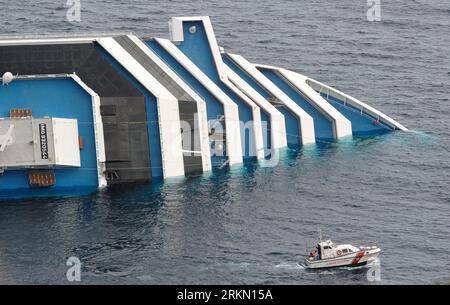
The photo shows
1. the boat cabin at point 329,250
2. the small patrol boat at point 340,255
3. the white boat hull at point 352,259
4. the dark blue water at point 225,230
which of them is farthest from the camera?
the white boat hull at point 352,259

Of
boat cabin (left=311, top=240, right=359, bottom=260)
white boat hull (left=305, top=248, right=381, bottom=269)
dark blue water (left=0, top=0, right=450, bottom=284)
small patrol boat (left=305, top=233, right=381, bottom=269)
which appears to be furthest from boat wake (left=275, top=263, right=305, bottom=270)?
boat cabin (left=311, top=240, right=359, bottom=260)

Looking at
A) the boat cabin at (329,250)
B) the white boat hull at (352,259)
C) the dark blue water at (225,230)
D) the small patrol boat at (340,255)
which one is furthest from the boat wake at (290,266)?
the boat cabin at (329,250)

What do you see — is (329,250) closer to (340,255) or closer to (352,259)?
(340,255)

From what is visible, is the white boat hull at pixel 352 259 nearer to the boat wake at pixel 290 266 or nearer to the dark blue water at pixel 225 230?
the boat wake at pixel 290 266

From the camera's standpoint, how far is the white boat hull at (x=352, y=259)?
17088 centimetres

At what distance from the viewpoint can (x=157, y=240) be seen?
177 m

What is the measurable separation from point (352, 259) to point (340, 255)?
1.37 metres

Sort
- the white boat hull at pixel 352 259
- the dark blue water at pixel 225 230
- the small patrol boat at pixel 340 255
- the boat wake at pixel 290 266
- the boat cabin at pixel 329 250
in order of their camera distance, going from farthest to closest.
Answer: the white boat hull at pixel 352 259 → the boat cabin at pixel 329 250 → the small patrol boat at pixel 340 255 → the boat wake at pixel 290 266 → the dark blue water at pixel 225 230

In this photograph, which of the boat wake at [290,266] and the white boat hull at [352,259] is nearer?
the boat wake at [290,266]

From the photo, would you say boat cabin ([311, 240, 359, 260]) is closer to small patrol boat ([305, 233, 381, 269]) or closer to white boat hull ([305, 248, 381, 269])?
small patrol boat ([305, 233, 381, 269])

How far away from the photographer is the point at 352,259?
171875mm

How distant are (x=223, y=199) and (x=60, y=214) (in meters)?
19.2
